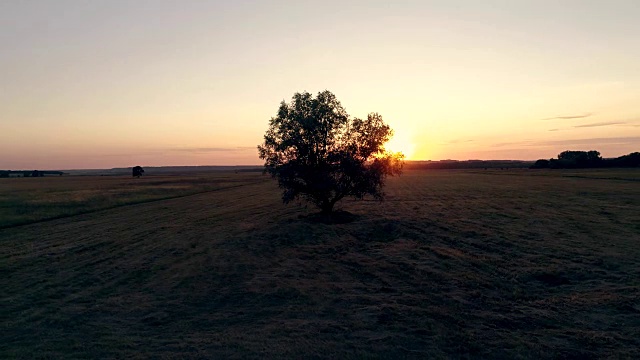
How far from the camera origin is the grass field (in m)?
12.4

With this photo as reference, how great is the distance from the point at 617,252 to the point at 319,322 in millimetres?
17702

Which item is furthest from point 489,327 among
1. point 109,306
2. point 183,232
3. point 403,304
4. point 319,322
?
point 183,232

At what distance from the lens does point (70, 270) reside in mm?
22469

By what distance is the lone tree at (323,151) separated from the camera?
3031cm

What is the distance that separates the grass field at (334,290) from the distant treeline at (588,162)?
13339cm

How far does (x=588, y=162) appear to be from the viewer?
488ft

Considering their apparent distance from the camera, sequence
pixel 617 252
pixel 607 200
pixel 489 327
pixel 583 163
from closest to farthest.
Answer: pixel 489 327 → pixel 617 252 → pixel 607 200 → pixel 583 163

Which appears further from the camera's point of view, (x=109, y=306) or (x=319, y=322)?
(x=109, y=306)

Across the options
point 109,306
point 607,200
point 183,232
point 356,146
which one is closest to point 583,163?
point 607,200

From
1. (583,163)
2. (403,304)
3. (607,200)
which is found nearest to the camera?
A: (403,304)

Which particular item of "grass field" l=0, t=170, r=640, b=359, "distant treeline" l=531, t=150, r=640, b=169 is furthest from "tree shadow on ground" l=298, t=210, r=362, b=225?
"distant treeline" l=531, t=150, r=640, b=169

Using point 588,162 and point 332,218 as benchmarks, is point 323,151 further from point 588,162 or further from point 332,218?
point 588,162

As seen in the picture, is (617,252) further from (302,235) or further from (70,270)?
(70,270)

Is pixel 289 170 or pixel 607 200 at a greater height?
pixel 289 170
